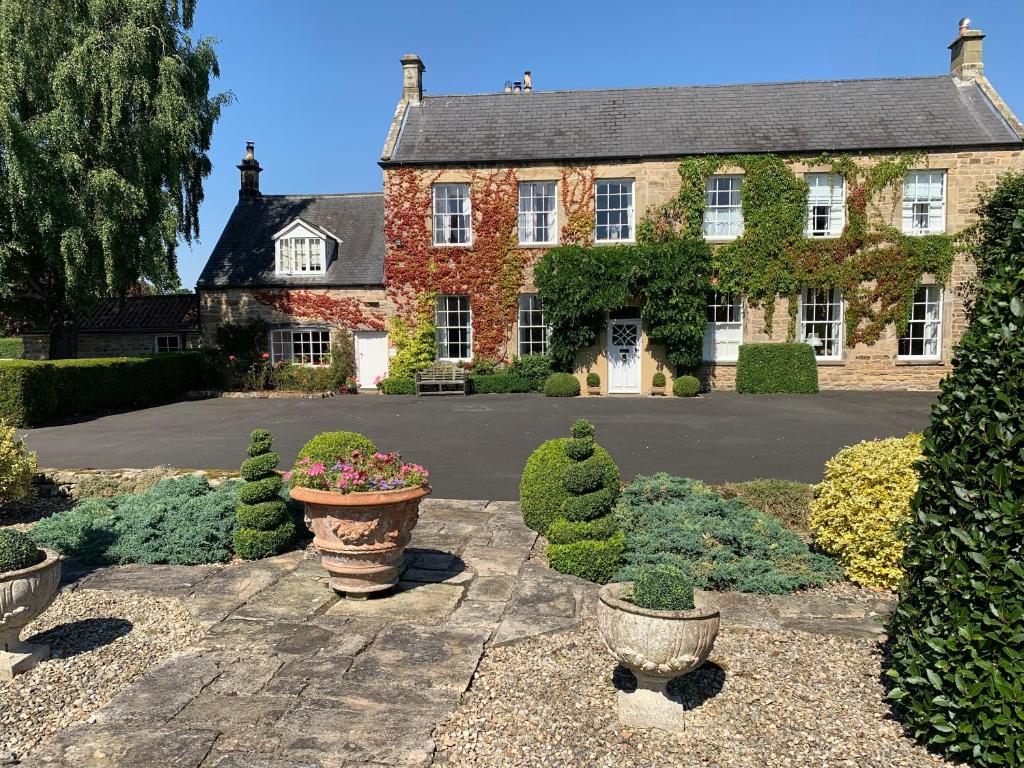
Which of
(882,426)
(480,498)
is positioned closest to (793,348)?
(882,426)

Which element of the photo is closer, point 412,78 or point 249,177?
point 412,78

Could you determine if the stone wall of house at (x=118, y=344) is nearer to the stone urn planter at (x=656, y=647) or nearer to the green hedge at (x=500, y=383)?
the green hedge at (x=500, y=383)

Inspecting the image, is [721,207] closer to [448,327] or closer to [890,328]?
[890,328]

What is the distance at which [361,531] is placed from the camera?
4.95 metres

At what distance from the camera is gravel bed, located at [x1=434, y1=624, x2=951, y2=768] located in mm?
3260

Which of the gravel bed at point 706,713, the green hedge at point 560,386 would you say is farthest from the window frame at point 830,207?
the gravel bed at point 706,713

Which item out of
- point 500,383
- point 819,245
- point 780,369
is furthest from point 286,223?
point 819,245

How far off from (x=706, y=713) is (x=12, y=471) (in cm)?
812

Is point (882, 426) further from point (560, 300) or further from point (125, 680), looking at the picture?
point (125, 680)

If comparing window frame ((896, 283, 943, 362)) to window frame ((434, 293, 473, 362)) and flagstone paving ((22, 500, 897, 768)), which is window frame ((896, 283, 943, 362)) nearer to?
window frame ((434, 293, 473, 362))

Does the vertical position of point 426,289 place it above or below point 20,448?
above

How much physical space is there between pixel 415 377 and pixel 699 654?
58.7ft

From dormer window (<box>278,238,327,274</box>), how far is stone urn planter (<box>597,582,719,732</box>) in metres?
21.2

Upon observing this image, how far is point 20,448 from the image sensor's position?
8.14m
